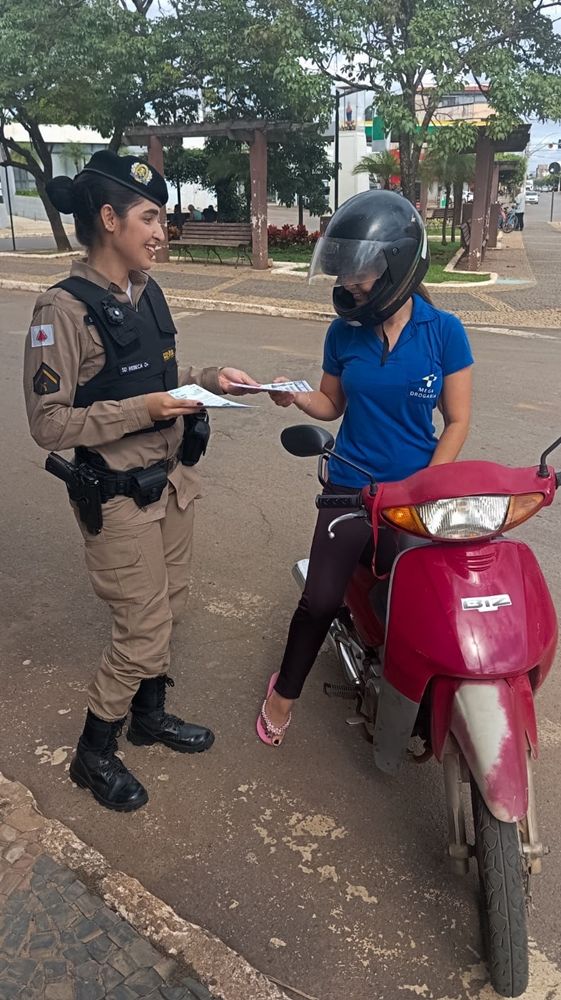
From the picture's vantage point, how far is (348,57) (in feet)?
50.7

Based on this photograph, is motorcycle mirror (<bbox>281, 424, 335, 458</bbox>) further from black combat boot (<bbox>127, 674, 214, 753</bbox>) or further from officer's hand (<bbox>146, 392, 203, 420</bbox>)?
black combat boot (<bbox>127, 674, 214, 753</bbox>)

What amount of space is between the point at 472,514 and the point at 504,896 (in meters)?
0.94

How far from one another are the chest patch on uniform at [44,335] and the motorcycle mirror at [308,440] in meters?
0.70

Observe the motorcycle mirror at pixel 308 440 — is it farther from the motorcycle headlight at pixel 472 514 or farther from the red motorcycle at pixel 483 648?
the motorcycle headlight at pixel 472 514

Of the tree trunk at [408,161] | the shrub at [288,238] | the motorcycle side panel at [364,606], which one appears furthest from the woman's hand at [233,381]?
the shrub at [288,238]

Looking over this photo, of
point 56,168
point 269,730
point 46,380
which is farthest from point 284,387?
point 56,168

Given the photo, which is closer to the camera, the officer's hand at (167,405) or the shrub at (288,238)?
the officer's hand at (167,405)

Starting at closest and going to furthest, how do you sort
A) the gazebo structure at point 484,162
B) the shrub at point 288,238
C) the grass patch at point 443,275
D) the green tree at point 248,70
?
the green tree at point 248,70 < the grass patch at point 443,275 < the gazebo structure at point 484,162 < the shrub at point 288,238

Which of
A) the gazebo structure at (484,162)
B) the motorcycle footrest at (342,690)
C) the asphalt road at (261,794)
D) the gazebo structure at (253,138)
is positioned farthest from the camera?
the gazebo structure at (253,138)

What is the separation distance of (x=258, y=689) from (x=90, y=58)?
62.2ft

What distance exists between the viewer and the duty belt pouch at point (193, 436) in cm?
267

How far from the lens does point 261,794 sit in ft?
8.91

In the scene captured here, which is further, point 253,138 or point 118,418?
point 253,138

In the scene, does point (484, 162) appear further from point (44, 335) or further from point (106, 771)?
point (106, 771)
